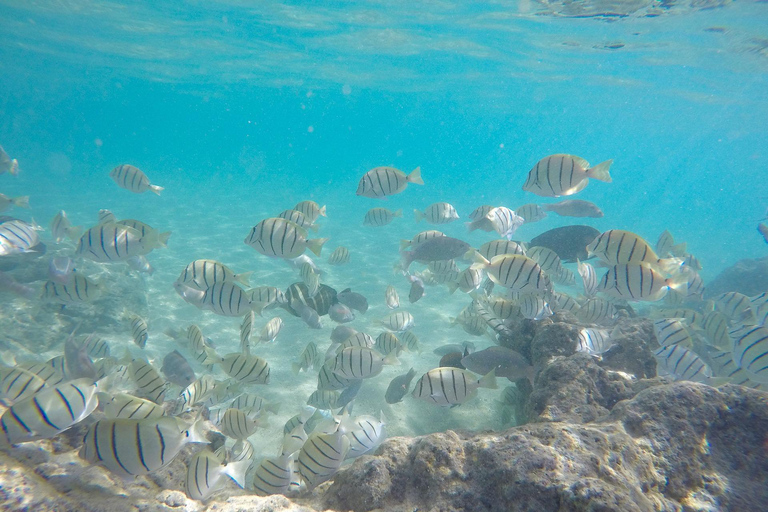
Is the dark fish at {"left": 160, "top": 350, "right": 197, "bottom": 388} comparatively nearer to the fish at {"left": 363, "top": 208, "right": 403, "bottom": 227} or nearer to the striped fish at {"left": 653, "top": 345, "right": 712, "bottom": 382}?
the fish at {"left": 363, "top": 208, "right": 403, "bottom": 227}

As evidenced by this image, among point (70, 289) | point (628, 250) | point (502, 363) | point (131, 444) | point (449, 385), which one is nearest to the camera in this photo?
point (131, 444)

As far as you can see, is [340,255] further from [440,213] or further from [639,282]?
[639,282]

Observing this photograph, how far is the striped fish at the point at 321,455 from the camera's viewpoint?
107 inches

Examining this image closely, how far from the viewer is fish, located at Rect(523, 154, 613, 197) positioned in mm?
4422

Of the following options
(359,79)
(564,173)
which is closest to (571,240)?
(564,173)

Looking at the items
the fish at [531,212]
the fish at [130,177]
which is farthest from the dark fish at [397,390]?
the fish at [130,177]

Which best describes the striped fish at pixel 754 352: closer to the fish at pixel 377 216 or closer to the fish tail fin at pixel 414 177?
the fish tail fin at pixel 414 177

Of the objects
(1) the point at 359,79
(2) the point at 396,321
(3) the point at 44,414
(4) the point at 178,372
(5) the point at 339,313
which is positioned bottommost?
(3) the point at 44,414

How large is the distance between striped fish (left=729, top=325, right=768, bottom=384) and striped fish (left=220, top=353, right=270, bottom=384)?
4.87 m

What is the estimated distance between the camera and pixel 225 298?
14.0 ft

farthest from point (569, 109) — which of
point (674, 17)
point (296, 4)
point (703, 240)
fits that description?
point (296, 4)

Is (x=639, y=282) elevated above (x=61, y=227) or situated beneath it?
situated beneath

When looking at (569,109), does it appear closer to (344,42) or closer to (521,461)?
(344,42)

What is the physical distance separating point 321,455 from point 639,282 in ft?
10.8
